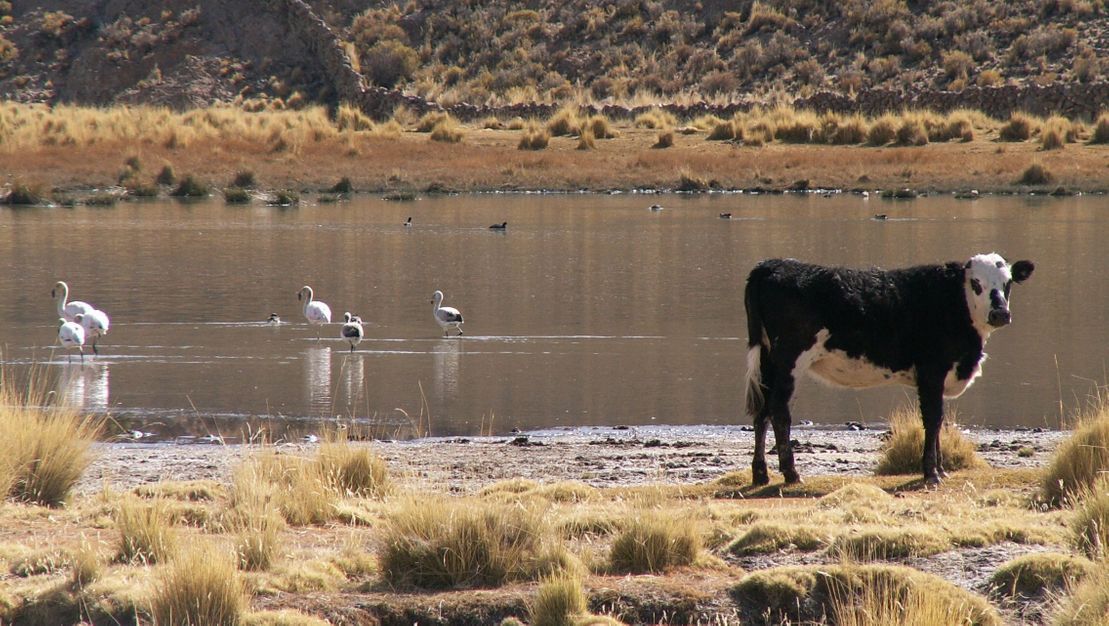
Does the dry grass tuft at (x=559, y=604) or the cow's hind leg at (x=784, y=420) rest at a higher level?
the cow's hind leg at (x=784, y=420)

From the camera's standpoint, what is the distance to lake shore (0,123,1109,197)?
39438mm

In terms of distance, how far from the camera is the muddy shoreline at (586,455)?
33.9 ft

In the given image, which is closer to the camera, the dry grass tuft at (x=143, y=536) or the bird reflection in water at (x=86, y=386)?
the dry grass tuft at (x=143, y=536)

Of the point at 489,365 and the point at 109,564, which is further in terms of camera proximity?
the point at 489,365

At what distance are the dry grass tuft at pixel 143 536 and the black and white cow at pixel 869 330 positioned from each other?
4.08 metres

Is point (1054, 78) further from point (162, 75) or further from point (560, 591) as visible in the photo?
point (560, 591)

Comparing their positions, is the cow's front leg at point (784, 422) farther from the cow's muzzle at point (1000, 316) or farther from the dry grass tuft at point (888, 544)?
the dry grass tuft at point (888, 544)

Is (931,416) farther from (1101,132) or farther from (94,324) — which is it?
(1101,132)

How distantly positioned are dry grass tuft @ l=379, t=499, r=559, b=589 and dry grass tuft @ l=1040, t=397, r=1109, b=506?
3474mm

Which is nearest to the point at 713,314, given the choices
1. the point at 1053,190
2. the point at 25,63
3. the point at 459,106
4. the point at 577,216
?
the point at 577,216

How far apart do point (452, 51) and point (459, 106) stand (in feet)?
38.2

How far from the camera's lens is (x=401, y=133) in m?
47.7

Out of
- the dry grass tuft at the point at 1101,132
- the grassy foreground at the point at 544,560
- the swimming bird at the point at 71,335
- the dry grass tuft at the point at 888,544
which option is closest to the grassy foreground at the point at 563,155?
the dry grass tuft at the point at 1101,132

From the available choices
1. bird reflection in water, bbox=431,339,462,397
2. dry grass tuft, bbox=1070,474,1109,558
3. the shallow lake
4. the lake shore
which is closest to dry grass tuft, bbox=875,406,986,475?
the shallow lake
